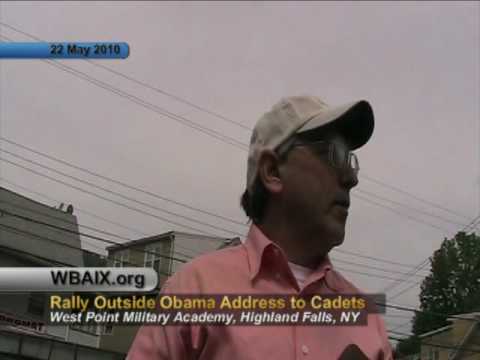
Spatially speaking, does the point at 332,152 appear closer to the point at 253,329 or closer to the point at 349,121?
the point at 349,121

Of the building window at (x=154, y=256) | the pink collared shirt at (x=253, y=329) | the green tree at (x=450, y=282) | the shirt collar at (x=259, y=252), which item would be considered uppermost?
the green tree at (x=450, y=282)

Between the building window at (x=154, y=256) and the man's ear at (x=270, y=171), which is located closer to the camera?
the man's ear at (x=270, y=171)

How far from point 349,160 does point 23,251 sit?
2139cm

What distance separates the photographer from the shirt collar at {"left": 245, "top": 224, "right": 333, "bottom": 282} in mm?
2240

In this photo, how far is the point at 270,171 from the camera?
2.34 metres

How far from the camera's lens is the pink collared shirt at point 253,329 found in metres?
2.09

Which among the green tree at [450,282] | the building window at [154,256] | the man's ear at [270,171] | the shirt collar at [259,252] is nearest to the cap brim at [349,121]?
the man's ear at [270,171]

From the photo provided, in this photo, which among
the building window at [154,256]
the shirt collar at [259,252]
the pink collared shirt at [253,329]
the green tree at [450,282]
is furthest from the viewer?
the green tree at [450,282]

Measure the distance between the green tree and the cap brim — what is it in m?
37.0

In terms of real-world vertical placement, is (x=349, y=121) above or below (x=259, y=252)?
above

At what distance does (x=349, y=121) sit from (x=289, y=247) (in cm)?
45

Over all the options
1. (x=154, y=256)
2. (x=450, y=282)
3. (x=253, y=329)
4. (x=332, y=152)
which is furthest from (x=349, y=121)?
(x=450, y=282)

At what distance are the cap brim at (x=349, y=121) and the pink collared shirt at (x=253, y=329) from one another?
40cm

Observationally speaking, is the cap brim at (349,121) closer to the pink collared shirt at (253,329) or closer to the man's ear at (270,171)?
the man's ear at (270,171)
